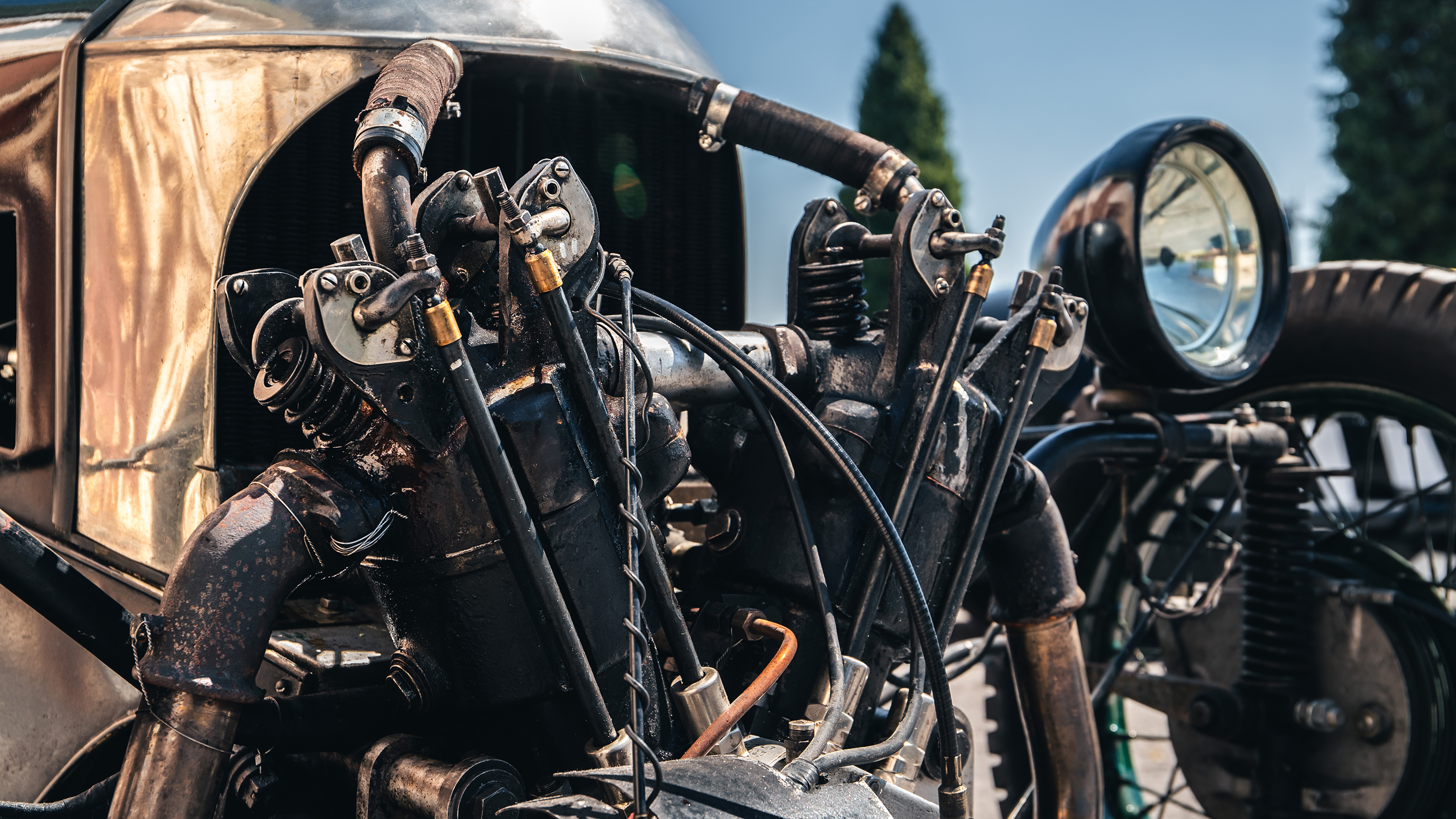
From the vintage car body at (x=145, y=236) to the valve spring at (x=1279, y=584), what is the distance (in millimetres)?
1672

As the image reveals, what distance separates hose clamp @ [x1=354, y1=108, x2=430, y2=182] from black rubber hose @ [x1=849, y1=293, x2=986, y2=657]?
2.35ft

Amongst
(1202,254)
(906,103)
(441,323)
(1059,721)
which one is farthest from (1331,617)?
(906,103)

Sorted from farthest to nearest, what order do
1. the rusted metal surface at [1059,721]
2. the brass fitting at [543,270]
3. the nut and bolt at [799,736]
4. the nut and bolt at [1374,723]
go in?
the nut and bolt at [1374,723] < the rusted metal surface at [1059,721] < the nut and bolt at [799,736] < the brass fitting at [543,270]

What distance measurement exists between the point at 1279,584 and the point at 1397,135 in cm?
1440

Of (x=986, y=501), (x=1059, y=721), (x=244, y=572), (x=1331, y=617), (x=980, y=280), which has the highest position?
(x=980, y=280)

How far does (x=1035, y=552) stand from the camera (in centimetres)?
186

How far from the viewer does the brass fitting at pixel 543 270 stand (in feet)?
4.06

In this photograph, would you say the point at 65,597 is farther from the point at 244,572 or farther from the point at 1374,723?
the point at 1374,723

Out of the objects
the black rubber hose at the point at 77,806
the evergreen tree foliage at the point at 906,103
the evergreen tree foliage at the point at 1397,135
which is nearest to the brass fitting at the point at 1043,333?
the black rubber hose at the point at 77,806

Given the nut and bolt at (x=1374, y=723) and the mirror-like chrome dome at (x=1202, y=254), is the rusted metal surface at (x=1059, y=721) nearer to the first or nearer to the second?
the mirror-like chrome dome at (x=1202, y=254)

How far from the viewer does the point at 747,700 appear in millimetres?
1289

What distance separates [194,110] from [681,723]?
3.30ft

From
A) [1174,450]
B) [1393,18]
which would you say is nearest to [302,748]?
[1174,450]

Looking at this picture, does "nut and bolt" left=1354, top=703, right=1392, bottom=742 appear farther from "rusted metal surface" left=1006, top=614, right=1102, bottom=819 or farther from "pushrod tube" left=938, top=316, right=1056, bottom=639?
"pushrod tube" left=938, top=316, right=1056, bottom=639
